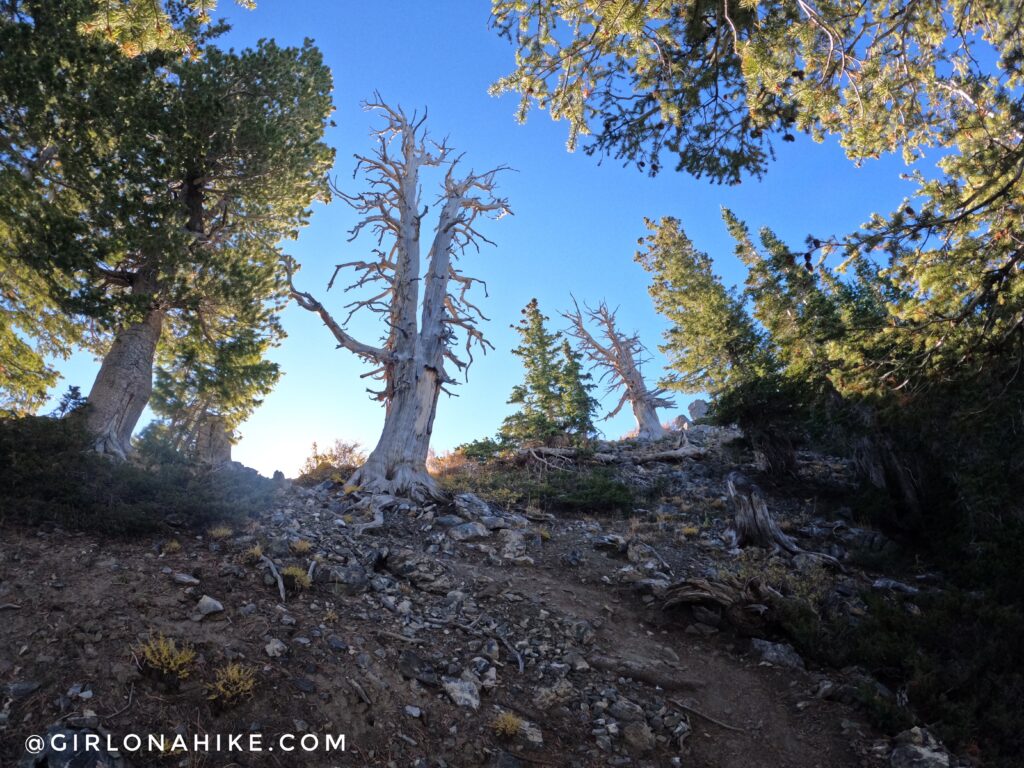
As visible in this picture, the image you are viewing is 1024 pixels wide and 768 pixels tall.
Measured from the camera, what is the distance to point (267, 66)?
11445mm

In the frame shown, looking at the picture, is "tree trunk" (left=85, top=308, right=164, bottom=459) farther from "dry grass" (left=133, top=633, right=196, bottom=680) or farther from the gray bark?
"dry grass" (left=133, top=633, right=196, bottom=680)

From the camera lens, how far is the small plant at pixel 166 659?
459 cm

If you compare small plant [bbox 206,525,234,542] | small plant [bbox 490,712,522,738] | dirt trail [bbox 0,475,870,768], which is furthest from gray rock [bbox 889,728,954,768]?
small plant [bbox 206,525,234,542]

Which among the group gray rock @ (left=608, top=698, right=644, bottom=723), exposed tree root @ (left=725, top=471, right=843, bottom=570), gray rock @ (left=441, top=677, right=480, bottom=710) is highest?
exposed tree root @ (left=725, top=471, right=843, bottom=570)

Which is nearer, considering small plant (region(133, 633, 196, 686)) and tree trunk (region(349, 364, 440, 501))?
small plant (region(133, 633, 196, 686))

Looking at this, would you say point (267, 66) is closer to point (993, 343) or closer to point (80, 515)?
point (80, 515)

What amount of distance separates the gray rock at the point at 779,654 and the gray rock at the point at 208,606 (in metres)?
6.62

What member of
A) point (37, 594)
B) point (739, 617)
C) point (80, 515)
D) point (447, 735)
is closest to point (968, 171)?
point (739, 617)

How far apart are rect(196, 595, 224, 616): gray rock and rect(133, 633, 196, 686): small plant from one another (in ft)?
2.65

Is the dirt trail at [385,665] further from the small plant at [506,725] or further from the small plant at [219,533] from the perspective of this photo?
the small plant at [219,533]

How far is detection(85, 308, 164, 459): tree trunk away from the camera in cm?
963

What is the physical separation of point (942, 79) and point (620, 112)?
3990 millimetres

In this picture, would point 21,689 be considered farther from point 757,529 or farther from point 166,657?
point 757,529

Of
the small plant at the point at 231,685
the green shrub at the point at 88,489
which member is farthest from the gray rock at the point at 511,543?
the small plant at the point at 231,685
